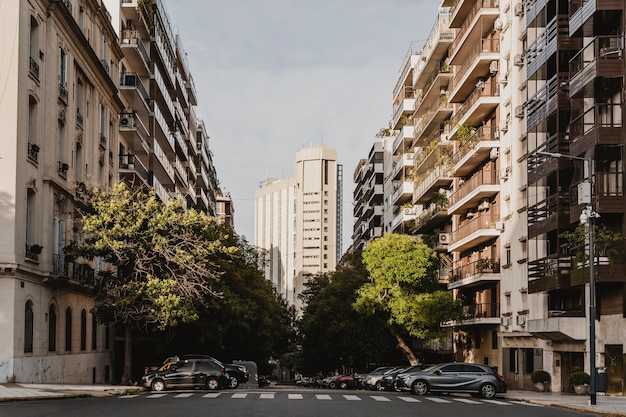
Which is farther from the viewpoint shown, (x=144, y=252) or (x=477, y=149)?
(x=477, y=149)

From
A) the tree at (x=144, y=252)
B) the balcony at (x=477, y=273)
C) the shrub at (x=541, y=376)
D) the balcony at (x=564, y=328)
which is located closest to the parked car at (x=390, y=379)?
the shrub at (x=541, y=376)

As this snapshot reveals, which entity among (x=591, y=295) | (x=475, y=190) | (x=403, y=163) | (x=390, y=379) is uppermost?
(x=403, y=163)

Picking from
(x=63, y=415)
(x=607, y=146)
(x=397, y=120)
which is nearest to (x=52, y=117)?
(x=63, y=415)

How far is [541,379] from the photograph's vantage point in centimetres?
4619

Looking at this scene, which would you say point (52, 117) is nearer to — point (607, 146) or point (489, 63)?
point (607, 146)

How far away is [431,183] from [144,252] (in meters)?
35.3

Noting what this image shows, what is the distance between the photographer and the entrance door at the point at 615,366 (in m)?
38.5

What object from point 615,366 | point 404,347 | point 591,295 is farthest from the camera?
point 404,347

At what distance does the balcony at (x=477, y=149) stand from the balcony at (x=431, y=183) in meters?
3.02

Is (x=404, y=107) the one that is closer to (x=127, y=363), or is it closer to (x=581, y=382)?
(x=127, y=363)

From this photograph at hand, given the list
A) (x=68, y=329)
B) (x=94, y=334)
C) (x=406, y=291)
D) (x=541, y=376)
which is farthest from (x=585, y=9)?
(x=94, y=334)

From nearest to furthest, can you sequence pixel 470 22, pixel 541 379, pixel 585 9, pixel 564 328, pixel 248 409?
pixel 248 409 < pixel 585 9 < pixel 564 328 < pixel 541 379 < pixel 470 22

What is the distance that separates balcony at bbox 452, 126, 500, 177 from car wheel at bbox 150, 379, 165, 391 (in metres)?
27.5

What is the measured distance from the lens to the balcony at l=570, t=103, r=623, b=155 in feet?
124
